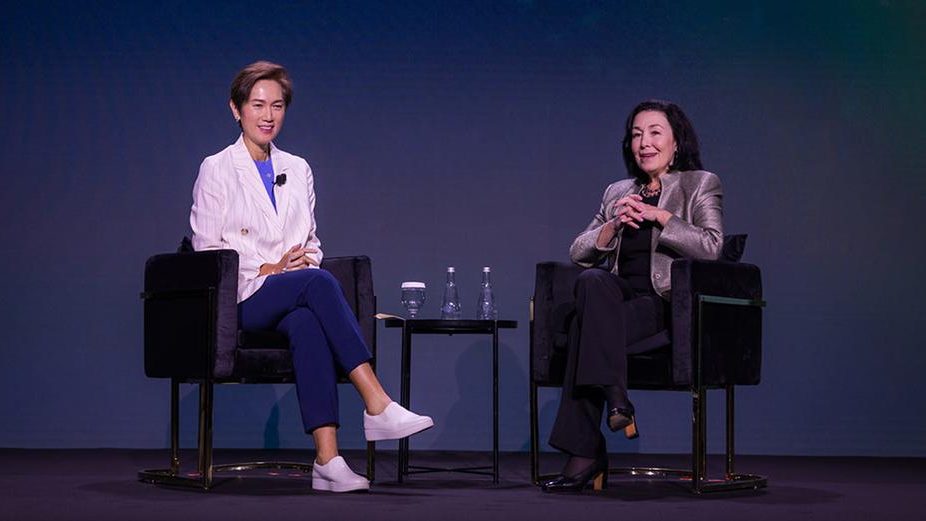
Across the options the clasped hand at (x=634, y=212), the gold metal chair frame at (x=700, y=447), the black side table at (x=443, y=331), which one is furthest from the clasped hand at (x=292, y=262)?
the clasped hand at (x=634, y=212)

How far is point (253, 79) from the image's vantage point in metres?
3.71

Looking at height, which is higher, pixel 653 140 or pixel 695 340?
pixel 653 140

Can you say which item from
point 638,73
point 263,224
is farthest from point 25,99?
point 638,73

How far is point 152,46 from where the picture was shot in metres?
5.08

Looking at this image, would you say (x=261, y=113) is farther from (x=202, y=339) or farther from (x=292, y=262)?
(x=202, y=339)

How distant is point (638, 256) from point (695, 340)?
45cm

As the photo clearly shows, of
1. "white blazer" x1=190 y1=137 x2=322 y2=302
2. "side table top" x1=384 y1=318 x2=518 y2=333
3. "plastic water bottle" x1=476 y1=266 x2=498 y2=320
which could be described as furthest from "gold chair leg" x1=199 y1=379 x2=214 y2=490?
"plastic water bottle" x1=476 y1=266 x2=498 y2=320

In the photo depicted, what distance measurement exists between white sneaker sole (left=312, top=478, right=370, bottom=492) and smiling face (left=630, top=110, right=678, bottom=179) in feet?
4.74

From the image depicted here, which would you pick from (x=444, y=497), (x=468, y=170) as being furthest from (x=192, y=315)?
(x=468, y=170)

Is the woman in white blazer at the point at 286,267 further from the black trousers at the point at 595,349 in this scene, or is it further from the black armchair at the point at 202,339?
the black trousers at the point at 595,349

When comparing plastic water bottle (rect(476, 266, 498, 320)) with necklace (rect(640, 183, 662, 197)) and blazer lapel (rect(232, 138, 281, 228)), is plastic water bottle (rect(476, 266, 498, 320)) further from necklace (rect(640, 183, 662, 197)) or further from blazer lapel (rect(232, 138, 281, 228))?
blazer lapel (rect(232, 138, 281, 228))

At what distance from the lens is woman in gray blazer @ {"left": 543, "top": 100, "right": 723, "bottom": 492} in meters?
3.25

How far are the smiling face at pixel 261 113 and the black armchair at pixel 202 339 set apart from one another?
0.53m

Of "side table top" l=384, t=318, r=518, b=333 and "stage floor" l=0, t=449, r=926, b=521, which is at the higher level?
"side table top" l=384, t=318, r=518, b=333
